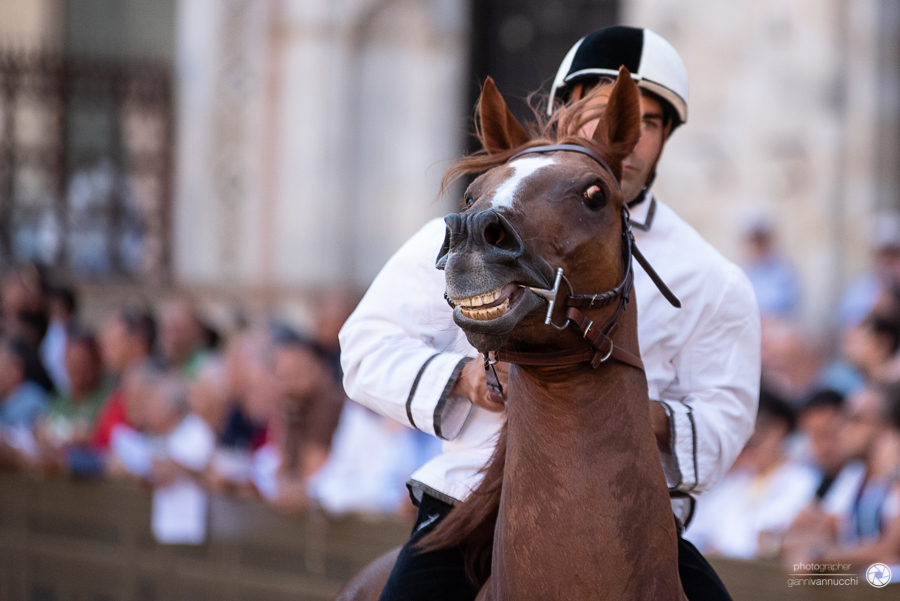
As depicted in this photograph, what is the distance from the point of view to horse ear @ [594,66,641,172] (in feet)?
8.13

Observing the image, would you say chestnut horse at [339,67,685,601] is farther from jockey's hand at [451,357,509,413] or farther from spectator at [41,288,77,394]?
spectator at [41,288,77,394]

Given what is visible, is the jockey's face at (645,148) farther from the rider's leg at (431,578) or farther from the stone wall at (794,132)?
the stone wall at (794,132)

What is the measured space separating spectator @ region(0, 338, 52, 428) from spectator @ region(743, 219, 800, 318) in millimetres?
5343

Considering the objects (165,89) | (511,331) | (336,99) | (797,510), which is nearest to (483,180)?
(511,331)

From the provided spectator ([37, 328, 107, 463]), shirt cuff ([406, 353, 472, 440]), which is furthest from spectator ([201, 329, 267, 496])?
shirt cuff ([406, 353, 472, 440])

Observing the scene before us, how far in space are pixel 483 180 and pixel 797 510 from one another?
3.32 metres

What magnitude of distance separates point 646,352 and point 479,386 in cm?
52

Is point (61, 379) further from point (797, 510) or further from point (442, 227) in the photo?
point (442, 227)

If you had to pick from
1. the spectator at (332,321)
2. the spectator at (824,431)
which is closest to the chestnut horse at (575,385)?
the spectator at (824,431)

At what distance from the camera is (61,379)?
360 inches

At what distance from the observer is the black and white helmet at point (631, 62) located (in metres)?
3.10

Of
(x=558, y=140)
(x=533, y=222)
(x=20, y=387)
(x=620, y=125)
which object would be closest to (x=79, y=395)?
(x=20, y=387)

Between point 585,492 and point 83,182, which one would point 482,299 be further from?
point 83,182

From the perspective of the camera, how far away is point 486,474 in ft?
9.03
